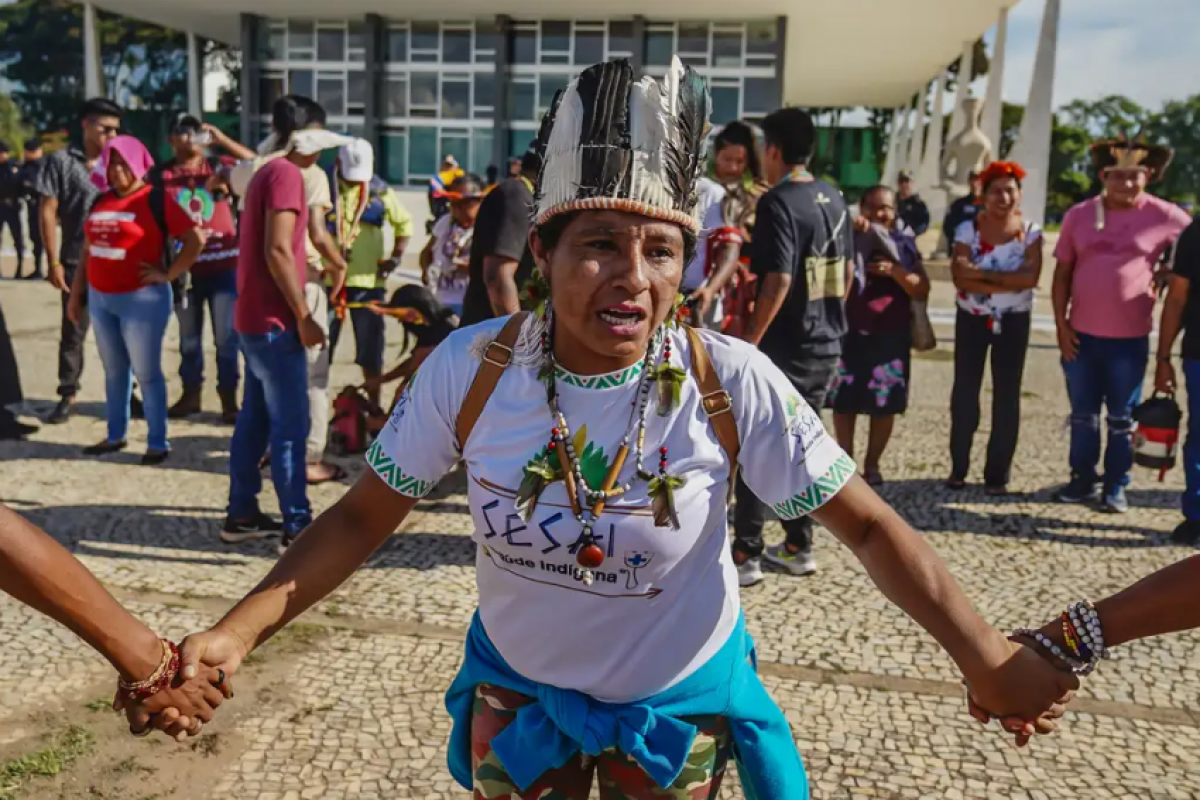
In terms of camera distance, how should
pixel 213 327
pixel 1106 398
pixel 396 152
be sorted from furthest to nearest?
pixel 396 152
pixel 213 327
pixel 1106 398

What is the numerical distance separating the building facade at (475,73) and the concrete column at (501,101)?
3cm

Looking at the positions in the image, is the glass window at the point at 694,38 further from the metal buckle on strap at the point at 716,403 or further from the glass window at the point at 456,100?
the metal buckle on strap at the point at 716,403

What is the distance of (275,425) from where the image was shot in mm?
4941

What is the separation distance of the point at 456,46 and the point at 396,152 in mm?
3286

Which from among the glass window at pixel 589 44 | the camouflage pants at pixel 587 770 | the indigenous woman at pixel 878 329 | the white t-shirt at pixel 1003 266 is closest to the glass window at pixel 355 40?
the glass window at pixel 589 44

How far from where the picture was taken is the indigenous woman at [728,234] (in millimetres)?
5824

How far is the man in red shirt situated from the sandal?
3.08 ft

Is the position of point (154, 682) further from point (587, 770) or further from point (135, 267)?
point (135, 267)

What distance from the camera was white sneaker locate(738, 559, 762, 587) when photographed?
4820 millimetres

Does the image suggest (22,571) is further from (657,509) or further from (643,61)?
(643,61)

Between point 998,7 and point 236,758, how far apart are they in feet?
93.6

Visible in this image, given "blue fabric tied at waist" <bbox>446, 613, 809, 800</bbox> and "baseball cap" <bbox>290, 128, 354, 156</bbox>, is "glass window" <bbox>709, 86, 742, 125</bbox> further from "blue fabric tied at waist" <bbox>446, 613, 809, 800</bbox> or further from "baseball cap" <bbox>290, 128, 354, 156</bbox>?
"blue fabric tied at waist" <bbox>446, 613, 809, 800</bbox>

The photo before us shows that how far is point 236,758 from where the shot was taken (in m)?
3.23

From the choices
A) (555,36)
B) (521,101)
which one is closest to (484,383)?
(521,101)
